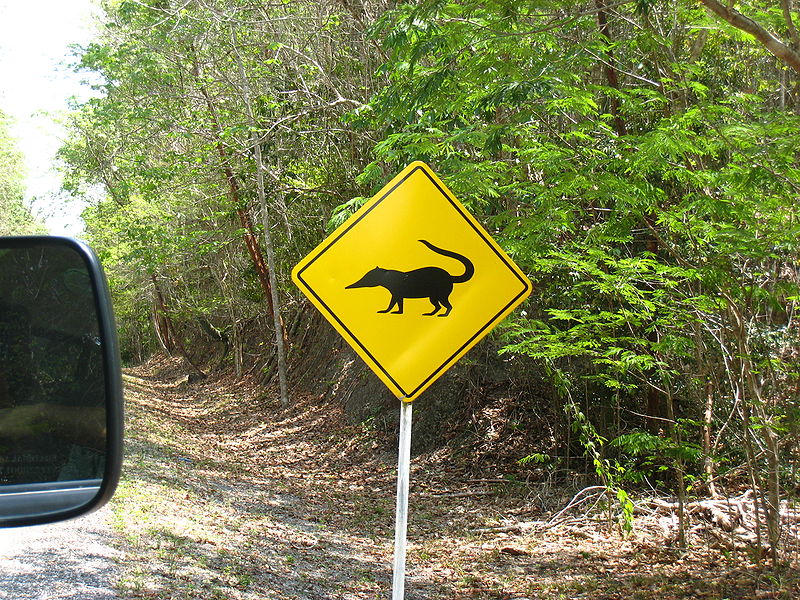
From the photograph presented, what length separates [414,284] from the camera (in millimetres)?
4496

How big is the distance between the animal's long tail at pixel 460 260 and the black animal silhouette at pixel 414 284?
46mm

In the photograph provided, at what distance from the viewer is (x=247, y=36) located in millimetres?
18406

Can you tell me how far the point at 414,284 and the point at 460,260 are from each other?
34cm

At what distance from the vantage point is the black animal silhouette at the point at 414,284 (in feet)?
14.7

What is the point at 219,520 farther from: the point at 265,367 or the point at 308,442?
the point at 265,367

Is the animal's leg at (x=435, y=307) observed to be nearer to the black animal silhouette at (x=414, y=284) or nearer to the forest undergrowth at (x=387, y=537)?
the black animal silhouette at (x=414, y=284)

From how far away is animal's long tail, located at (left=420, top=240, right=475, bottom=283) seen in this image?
4.60m

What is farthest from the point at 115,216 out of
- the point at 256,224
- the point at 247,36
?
the point at 247,36

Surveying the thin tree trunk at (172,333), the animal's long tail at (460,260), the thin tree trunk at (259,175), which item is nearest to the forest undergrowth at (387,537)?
the animal's long tail at (460,260)

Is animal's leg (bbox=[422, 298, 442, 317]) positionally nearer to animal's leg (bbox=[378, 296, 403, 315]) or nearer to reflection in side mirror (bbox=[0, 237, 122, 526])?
animal's leg (bbox=[378, 296, 403, 315])

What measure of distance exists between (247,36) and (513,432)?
11.5 meters

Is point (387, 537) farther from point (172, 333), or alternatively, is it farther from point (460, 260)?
point (172, 333)

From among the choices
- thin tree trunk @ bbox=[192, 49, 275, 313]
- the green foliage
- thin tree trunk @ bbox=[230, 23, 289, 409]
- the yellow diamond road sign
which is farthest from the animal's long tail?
thin tree trunk @ bbox=[192, 49, 275, 313]

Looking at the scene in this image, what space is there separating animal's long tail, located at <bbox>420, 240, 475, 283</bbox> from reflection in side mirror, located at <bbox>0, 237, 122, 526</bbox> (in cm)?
279
